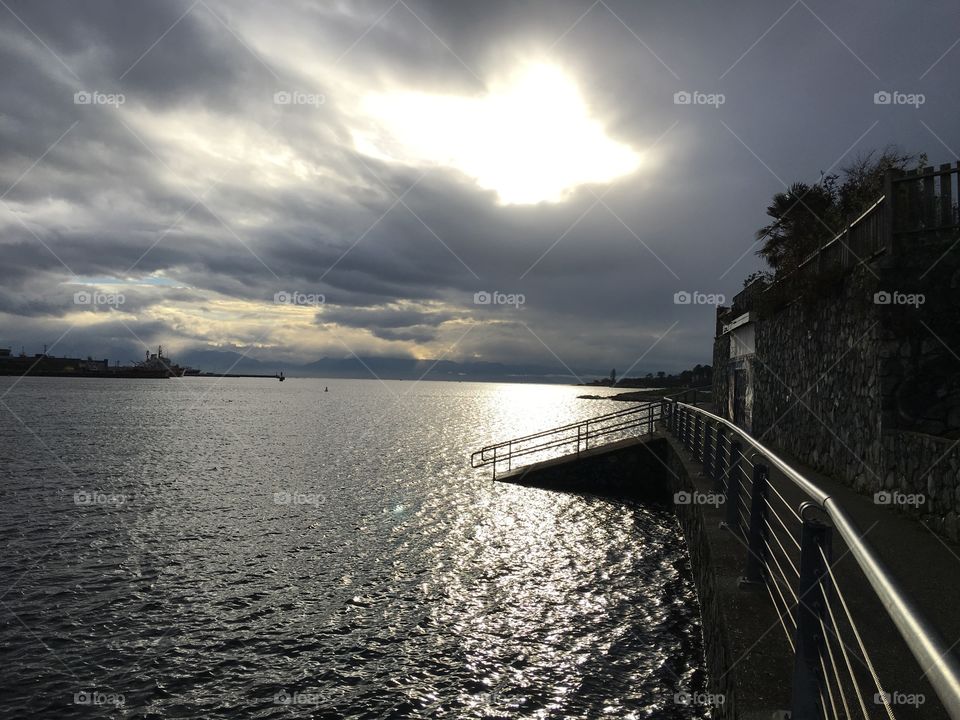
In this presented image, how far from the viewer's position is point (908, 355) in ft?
32.3

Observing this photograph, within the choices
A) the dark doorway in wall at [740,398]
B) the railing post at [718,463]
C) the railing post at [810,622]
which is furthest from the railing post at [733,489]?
the dark doorway in wall at [740,398]

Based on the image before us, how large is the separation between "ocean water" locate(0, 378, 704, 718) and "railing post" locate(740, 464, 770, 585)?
2722 mm

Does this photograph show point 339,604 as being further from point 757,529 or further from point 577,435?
point 577,435

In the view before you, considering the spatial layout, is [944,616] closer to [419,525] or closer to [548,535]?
[548,535]

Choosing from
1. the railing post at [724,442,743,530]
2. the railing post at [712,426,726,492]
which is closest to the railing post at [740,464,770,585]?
the railing post at [724,442,743,530]

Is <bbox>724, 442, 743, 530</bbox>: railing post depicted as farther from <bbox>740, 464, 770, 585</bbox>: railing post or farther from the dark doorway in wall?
the dark doorway in wall

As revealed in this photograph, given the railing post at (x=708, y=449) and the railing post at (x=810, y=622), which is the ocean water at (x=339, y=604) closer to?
the railing post at (x=708, y=449)

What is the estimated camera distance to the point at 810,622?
3.32 meters

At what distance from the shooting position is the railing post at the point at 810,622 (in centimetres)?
328

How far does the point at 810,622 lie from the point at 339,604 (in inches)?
395

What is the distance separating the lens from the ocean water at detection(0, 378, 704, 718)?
324 inches

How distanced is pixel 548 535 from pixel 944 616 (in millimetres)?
11941

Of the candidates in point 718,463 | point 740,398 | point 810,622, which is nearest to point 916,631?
point 810,622

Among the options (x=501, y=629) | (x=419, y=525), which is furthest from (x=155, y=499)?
(x=501, y=629)
